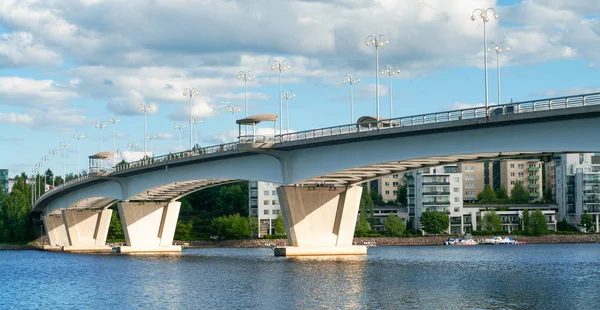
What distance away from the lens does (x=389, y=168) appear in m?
80.6

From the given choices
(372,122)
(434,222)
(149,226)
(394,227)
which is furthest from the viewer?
(434,222)

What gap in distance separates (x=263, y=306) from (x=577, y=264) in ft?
164

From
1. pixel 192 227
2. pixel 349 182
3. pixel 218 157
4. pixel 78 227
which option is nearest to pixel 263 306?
pixel 349 182

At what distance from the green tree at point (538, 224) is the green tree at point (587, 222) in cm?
821

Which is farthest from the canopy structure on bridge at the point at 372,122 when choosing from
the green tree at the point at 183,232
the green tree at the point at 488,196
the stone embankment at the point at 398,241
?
the green tree at the point at 488,196

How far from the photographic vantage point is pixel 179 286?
64.8m

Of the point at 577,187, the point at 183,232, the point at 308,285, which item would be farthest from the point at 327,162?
the point at 577,187

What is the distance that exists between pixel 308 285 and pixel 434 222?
108029mm

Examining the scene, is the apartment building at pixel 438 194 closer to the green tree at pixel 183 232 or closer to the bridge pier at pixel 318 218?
the green tree at pixel 183 232

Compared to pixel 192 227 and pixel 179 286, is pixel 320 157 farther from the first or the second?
pixel 192 227

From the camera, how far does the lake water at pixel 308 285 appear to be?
52062 millimetres

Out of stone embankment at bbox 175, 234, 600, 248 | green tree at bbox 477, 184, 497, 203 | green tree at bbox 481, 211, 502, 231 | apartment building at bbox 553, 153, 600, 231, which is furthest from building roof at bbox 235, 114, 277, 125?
green tree at bbox 477, 184, 497, 203

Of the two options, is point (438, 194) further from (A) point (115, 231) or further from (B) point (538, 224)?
(A) point (115, 231)

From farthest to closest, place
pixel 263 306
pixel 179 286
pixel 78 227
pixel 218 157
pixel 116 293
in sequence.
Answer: pixel 78 227, pixel 218 157, pixel 179 286, pixel 116 293, pixel 263 306
